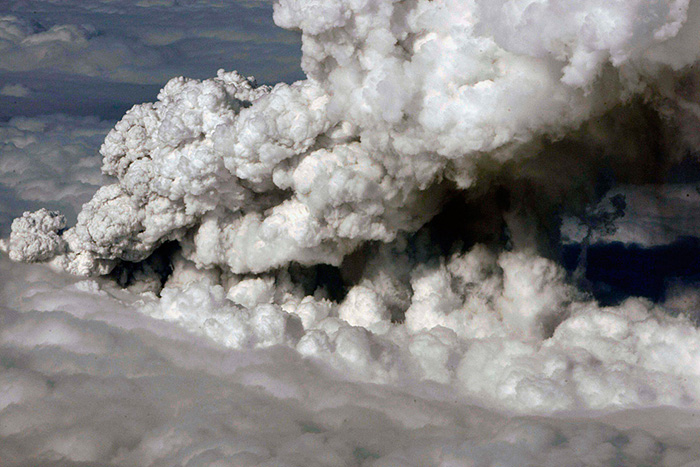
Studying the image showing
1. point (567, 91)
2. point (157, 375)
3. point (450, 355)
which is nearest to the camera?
point (567, 91)

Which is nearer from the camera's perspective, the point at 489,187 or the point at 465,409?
the point at 465,409

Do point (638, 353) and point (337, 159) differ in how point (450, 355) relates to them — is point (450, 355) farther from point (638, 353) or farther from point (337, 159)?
point (337, 159)

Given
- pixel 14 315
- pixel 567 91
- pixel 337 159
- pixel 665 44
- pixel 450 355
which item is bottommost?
pixel 14 315

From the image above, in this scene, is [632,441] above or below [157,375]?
above

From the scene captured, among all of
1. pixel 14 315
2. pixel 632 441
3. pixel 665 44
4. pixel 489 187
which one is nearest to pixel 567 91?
pixel 665 44

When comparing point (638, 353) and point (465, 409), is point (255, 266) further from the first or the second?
point (638, 353)

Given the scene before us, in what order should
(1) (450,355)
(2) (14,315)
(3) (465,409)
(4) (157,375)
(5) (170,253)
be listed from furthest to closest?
(2) (14,315) < (5) (170,253) < (4) (157,375) < (1) (450,355) < (3) (465,409)
